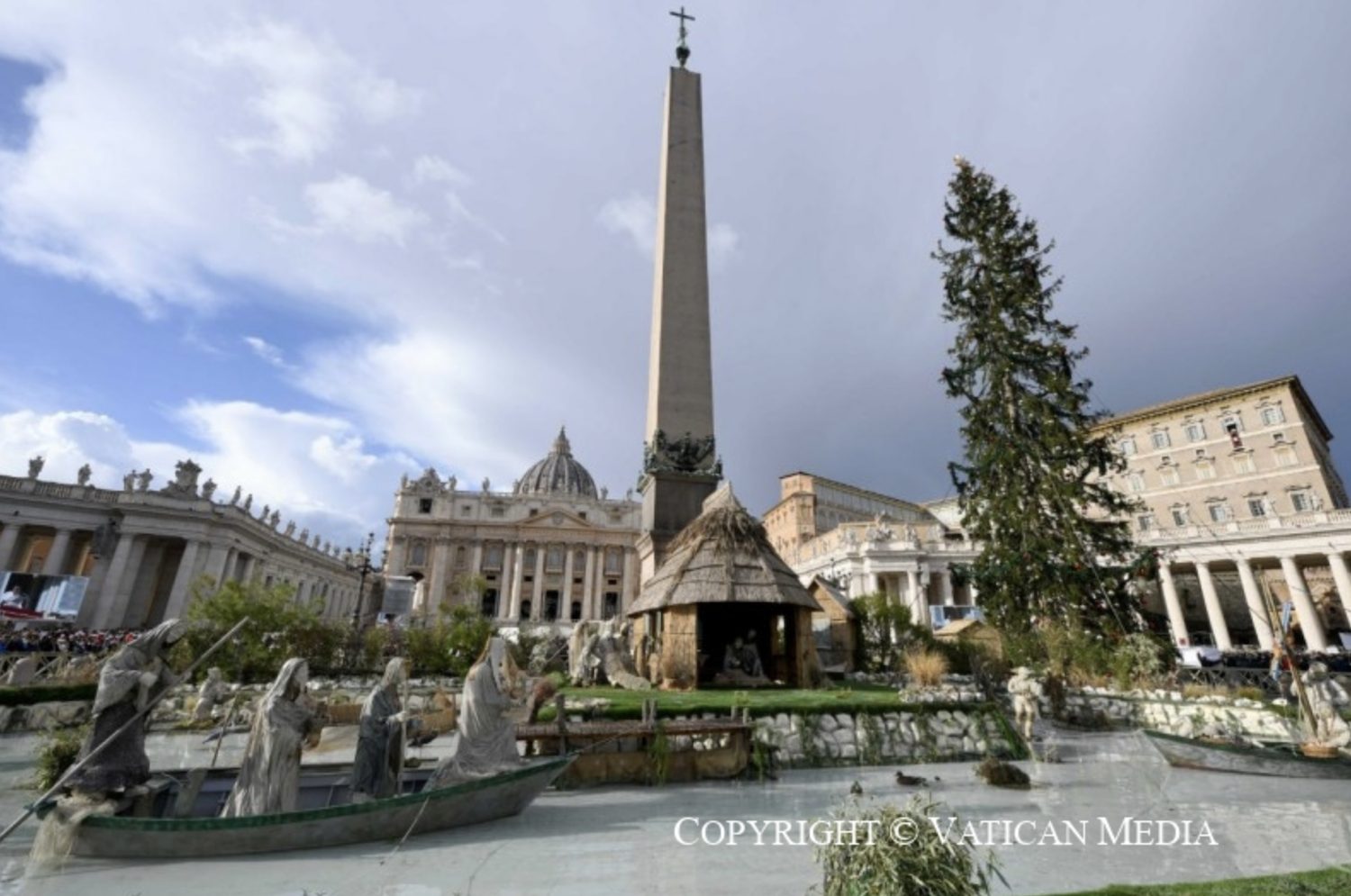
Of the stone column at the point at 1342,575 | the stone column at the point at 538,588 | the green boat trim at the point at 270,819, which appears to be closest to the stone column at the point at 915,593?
the stone column at the point at 1342,575

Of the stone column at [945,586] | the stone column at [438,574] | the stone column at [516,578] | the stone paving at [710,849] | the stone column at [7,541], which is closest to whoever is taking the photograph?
the stone paving at [710,849]

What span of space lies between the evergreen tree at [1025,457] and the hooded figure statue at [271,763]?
17.2m

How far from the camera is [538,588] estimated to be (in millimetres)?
74062

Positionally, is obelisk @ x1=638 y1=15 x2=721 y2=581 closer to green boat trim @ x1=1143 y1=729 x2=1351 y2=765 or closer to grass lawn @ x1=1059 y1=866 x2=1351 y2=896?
green boat trim @ x1=1143 y1=729 x2=1351 y2=765

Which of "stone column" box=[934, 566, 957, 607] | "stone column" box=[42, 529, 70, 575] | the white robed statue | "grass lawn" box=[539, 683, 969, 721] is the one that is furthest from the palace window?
the white robed statue

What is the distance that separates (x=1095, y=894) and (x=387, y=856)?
5023 millimetres

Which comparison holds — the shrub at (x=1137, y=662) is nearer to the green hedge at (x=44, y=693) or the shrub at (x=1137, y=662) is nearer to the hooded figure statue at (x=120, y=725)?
the hooded figure statue at (x=120, y=725)

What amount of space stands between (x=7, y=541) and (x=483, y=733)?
168 ft

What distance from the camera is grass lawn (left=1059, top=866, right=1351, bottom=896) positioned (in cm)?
348

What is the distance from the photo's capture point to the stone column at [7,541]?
1449 inches

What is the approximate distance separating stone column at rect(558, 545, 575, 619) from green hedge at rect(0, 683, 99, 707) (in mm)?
62477

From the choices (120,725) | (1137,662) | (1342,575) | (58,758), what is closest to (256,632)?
(58,758)

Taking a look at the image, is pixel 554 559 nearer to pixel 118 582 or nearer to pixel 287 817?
pixel 118 582

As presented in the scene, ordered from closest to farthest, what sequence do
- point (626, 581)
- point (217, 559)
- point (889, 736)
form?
point (889, 736)
point (217, 559)
point (626, 581)
